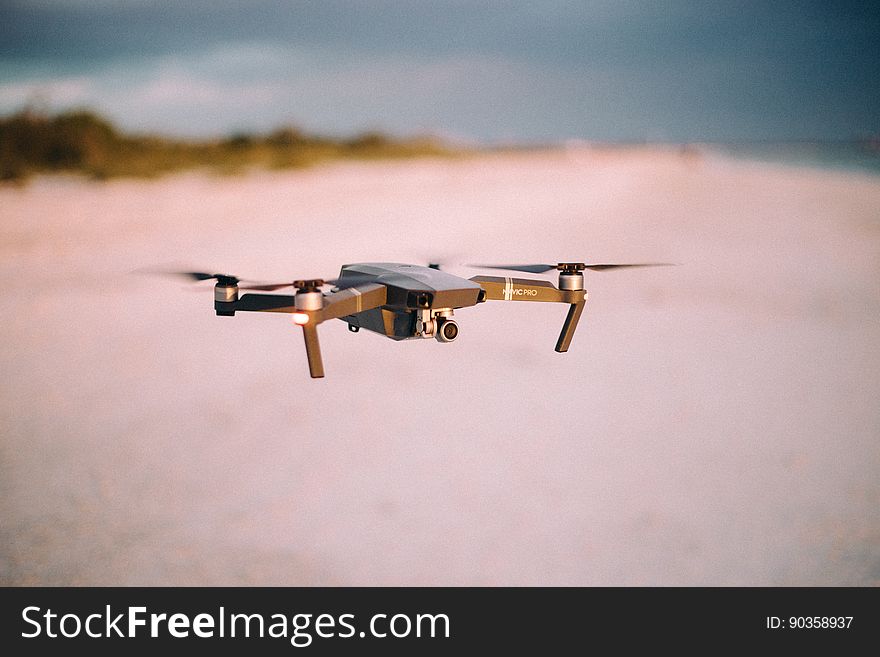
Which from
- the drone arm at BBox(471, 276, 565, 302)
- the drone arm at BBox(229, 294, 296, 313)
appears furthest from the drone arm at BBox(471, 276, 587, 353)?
the drone arm at BBox(229, 294, 296, 313)

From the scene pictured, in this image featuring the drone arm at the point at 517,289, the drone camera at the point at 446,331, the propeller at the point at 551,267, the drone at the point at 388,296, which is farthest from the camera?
the propeller at the point at 551,267

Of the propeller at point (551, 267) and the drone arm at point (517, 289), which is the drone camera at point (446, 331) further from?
the propeller at point (551, 267)

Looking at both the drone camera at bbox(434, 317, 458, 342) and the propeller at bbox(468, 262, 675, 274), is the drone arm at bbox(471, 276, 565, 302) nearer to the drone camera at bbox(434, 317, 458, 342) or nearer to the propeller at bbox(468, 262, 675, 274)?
the propeller at bbox(468, 262, 675, 274)

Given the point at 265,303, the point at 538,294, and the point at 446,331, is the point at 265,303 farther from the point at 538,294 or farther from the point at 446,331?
the point at 538,294

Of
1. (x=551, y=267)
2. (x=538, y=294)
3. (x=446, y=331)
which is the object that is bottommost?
(x=446, y=331)

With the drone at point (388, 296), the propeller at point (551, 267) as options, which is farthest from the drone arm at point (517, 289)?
the propeller at point (551, 267)

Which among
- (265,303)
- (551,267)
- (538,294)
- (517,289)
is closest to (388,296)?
(265,303)
